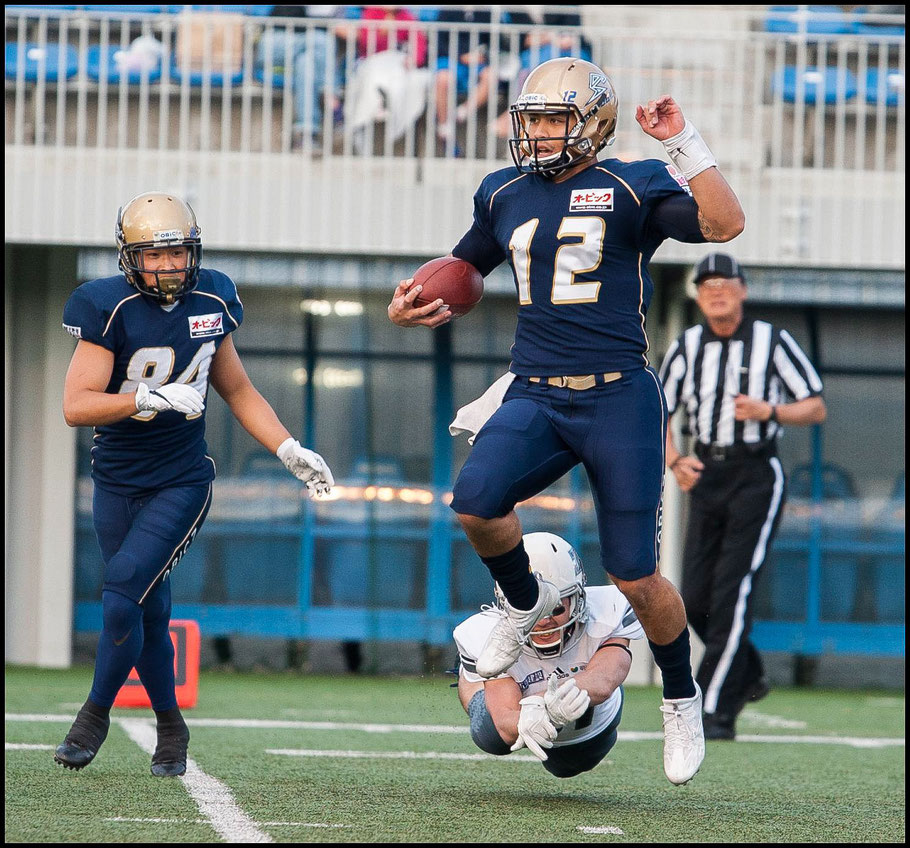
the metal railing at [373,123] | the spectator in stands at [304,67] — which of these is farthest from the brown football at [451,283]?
the spectator in stands at [304,67]

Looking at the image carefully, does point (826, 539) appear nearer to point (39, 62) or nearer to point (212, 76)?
point (212, 76)

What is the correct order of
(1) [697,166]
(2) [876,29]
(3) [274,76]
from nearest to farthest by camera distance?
(1) [697,166] → (3) [274,76] → (2) [876,29]

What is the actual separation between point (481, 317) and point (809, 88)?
2744mm

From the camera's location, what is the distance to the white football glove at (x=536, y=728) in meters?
3.72

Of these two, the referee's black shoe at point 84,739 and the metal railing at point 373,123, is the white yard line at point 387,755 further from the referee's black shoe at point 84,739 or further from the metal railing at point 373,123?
the metal railing at point 373,123

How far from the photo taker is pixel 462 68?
9.56 meters

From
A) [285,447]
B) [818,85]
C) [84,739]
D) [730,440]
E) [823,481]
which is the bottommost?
[84,739]

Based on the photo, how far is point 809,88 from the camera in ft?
32.0

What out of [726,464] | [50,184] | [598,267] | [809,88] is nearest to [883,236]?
[809,88]

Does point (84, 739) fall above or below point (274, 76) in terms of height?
below

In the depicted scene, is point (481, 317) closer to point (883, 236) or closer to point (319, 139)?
point (319, 139)

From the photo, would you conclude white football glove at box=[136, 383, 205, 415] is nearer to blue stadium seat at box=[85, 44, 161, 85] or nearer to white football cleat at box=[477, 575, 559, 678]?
white football cleat at box=[477, 575, 559, 678]

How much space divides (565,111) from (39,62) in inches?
253

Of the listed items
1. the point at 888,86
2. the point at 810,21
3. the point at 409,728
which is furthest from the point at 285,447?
the point at 810,21
